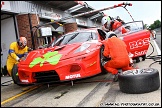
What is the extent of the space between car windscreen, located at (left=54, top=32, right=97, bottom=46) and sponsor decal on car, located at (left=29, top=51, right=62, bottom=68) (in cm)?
91

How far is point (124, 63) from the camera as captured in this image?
5344 mm

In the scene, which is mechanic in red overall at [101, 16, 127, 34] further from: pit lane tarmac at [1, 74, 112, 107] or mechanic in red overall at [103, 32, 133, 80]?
pit lane tarmac at [1, 74, 112, 107]

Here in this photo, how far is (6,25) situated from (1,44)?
1119 millimetres

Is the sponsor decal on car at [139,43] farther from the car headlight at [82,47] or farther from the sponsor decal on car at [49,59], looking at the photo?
the sponsor decal on car at [49,59]

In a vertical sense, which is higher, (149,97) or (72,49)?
(72,49)

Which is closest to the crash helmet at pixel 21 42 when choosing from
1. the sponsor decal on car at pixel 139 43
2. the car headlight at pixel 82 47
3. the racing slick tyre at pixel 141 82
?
the car headlight at pixel 82 47

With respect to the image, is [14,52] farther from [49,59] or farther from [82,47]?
[82,47]

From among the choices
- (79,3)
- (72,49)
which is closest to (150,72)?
(72,49)

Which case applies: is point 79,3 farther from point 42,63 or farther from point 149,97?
point 149,97

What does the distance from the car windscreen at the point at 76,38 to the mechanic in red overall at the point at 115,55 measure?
79 centimetres

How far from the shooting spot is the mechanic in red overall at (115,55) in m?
5.32

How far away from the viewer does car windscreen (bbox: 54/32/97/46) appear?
6.13m

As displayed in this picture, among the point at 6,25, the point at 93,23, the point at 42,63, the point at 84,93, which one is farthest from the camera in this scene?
the point at 93,23

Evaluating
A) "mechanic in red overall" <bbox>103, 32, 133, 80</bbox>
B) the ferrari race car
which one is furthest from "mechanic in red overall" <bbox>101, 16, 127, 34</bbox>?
"mechanic in red overall" <bbox>103, 32, 133, 80</bbox>
